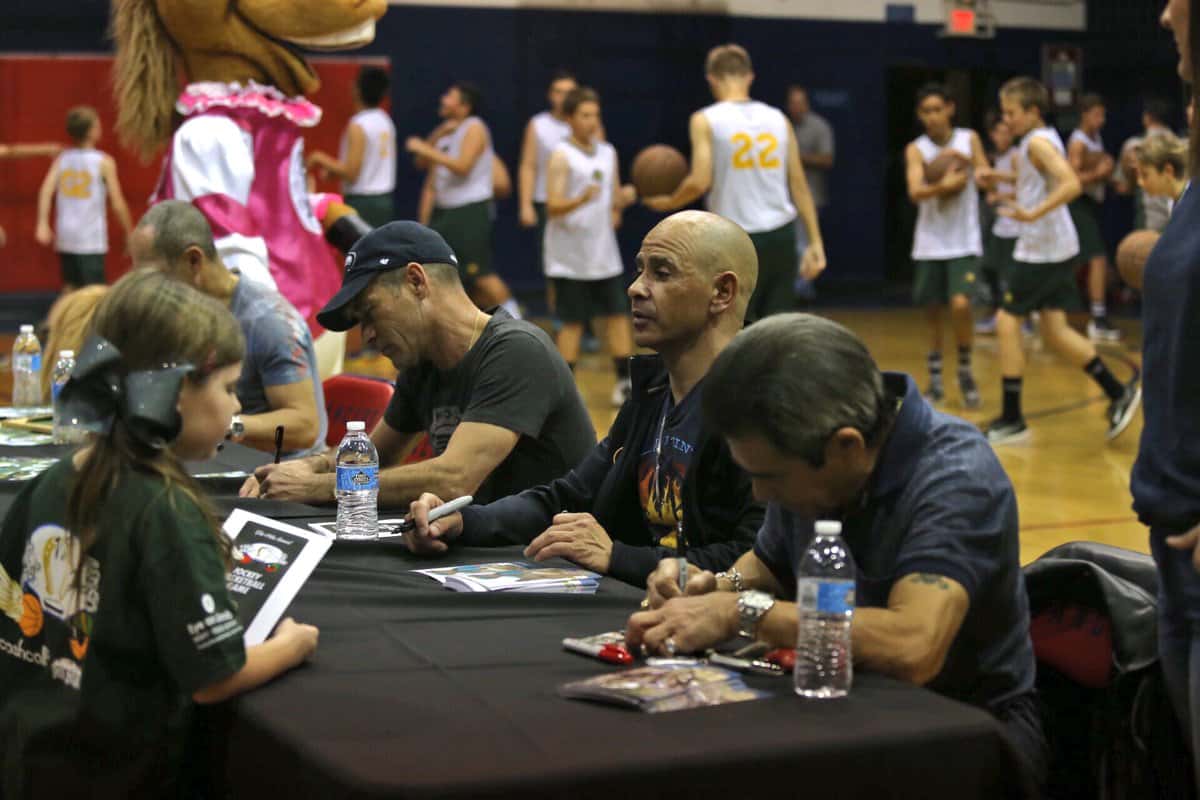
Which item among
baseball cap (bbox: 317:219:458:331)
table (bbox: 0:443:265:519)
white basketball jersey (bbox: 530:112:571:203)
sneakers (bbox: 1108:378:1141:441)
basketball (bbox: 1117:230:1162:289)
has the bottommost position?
sneakers (bbox: 1108:378:1141:441)

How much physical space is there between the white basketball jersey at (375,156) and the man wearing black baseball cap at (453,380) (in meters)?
7.76

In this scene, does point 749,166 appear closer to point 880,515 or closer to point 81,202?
point 81,202

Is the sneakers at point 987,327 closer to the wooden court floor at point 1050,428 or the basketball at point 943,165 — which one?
the wooden court floor at point 1050,428

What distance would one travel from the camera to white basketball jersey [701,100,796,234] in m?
8.41

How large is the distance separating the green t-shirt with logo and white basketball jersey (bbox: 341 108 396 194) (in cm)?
933

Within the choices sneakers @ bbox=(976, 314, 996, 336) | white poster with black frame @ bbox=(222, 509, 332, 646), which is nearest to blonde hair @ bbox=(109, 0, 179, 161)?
white poster with black frame @ bbox=(222, 509, 332, 646)

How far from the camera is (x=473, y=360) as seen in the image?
374cm

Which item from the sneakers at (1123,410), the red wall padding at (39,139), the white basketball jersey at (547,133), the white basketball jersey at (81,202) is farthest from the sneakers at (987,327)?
the white basketball jersey at (81,202)

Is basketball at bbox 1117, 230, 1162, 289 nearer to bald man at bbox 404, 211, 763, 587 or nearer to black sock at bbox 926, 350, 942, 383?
bald man at bbox 404, 211, 763, 587

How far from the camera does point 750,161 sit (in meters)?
8.41

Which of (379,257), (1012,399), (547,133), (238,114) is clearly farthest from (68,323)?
(547,133)

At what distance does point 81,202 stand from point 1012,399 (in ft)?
22.3

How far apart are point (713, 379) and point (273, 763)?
79 centimetres

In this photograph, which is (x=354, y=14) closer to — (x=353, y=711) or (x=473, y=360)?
(x=473, y=360)
